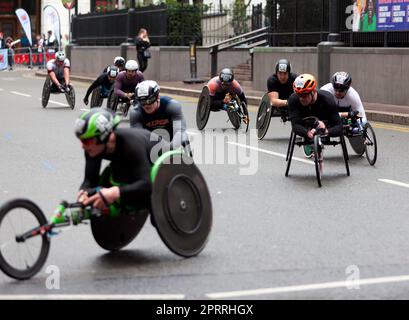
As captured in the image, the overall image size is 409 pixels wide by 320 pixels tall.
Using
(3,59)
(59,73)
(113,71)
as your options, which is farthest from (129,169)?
(3,59)

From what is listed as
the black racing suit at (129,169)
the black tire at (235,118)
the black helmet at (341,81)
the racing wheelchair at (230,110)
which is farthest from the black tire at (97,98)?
the black racing suit at (129,169)

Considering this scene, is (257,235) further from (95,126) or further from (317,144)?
(317,144)

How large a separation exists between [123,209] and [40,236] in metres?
0.73

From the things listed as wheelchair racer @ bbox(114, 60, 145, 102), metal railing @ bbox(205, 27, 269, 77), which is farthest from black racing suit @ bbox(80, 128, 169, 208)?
metal railing @ bbox(205, 27, 269, 77)

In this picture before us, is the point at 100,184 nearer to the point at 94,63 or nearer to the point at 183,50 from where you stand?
the point at 183,50

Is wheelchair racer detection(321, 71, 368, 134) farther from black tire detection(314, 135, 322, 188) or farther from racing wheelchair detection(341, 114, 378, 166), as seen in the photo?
black tire detection(314, 135, 322, 188)

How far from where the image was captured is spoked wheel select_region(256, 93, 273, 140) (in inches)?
700

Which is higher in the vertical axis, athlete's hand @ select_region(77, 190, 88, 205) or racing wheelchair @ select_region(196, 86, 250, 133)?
athlete's hand @ select_region(77, 190, 88, 205)

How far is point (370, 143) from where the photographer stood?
14.9m

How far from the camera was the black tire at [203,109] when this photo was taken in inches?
768

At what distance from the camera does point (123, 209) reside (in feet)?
27.2

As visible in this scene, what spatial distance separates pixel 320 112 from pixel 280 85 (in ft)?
13.7

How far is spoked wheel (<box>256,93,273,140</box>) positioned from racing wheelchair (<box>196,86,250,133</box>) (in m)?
1.23

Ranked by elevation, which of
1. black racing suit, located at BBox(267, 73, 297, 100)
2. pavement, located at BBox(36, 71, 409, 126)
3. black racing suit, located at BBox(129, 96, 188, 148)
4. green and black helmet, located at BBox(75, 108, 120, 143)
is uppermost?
green and black helmet, located at BBox(75, 108, 120, 143)
